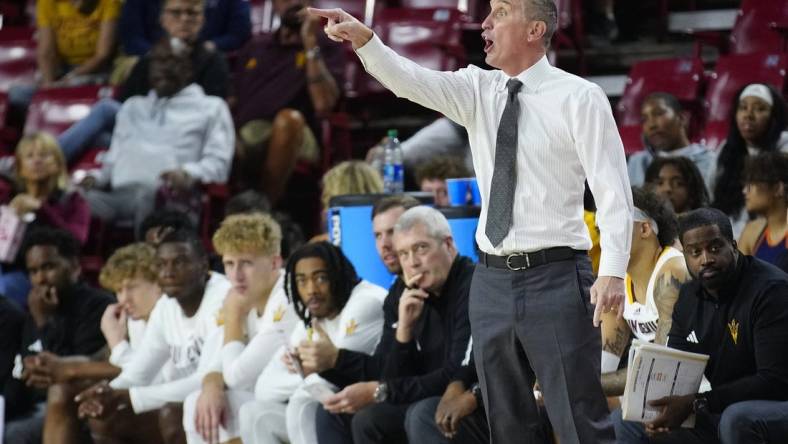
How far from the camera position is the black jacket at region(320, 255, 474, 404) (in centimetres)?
512

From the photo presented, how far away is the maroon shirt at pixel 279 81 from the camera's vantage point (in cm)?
859

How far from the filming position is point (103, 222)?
324 inches

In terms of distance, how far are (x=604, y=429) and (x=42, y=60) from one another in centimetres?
708

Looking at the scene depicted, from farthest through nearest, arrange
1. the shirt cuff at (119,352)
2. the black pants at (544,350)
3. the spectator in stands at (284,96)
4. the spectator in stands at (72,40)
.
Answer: the spectator in stands at (72,40) < the spectator in stands at (284,96) < the shirt cuff at (119,352) < the black pants at (544,350)

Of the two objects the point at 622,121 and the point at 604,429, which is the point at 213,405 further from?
the point at 622,121

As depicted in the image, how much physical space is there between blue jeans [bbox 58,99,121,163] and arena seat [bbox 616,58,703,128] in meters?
3.29

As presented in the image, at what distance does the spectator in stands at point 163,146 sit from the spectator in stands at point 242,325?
1888 millimetres

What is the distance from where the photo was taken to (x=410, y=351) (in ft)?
17.3

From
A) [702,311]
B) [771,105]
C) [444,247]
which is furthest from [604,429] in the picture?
[771,105]

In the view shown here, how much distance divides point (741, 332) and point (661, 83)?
3640 millimetres

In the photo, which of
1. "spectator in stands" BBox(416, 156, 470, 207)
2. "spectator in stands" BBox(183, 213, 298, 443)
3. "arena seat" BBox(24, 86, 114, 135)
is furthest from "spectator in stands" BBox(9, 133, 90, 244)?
"spectator in stands" BBox(416, 156, 470, 207)

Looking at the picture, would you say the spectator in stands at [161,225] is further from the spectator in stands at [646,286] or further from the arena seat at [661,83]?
the spectator in stands at [646,286]

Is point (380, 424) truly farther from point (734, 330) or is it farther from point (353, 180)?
point (353, 180)

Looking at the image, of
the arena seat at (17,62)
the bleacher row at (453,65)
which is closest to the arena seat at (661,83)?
the bleacher row at (453,65)
